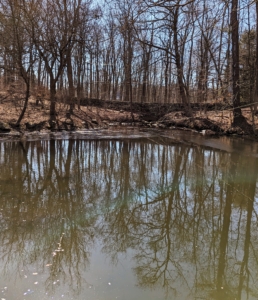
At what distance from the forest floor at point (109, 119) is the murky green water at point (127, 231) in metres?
10.3

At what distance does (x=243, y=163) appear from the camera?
1031 centimetres

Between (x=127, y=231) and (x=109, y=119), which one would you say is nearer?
(x=127, y=231)

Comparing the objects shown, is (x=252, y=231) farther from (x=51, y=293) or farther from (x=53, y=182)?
(x=53, y=182)

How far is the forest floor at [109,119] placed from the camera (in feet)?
62.5

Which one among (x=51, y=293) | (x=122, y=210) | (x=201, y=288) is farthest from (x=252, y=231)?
(x=51, y=293)

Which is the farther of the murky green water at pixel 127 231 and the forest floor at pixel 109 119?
the forest floor at pixel 109 119

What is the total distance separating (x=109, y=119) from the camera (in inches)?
1045

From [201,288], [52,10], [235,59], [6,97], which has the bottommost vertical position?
[201,288]

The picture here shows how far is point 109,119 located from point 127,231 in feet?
72.2

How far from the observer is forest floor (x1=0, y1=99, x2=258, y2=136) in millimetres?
19047

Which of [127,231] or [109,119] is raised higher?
[109,119]

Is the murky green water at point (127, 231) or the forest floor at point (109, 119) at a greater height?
the forest floor at point (109, 119)

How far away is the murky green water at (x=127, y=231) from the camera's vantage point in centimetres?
355

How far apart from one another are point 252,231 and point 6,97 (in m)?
19.8
